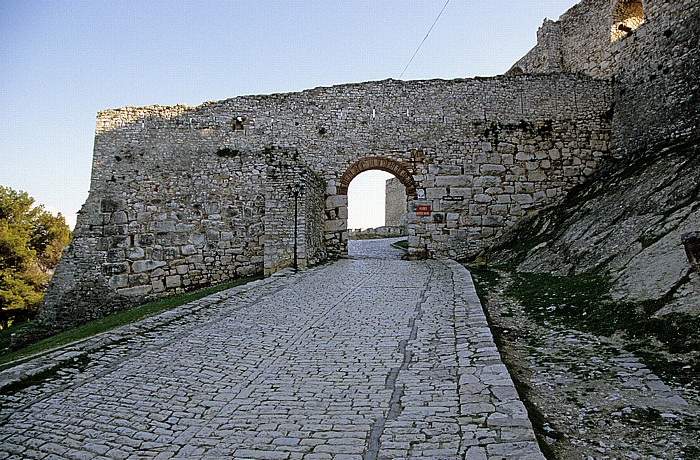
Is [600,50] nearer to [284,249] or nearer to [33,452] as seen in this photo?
[284,249]

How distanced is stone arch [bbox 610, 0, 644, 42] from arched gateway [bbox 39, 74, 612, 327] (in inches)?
62.0

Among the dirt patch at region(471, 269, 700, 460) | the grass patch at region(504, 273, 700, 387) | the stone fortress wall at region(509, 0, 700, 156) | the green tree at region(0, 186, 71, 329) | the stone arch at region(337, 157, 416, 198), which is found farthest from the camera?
the green tree at region(0, 186, 71, 329)

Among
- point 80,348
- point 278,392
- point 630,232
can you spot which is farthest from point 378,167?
point 278,392

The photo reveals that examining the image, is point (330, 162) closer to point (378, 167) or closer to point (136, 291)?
point (378, 167)

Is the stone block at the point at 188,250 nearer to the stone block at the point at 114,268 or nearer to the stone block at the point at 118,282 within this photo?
the stone block at the point at 114,268

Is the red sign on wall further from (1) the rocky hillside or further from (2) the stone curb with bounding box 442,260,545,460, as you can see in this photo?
(2) the stone curb with bounding box 442,260,545,460

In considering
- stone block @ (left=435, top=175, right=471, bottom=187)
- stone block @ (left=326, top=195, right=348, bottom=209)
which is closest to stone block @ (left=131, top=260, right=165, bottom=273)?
stone block @ (left=326, top=195, right=348, bottom=209)

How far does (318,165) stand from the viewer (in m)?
16.0

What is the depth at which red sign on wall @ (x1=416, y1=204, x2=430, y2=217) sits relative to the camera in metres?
15.7

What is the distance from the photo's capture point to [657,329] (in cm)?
559

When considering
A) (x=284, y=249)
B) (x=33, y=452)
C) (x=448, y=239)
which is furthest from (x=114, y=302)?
(x=33, y=452)

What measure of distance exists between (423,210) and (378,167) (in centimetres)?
207

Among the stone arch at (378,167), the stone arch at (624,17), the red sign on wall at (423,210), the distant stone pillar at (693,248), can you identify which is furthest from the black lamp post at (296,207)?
the stone arch at (624,17)

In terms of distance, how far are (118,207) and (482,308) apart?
1183 cm
